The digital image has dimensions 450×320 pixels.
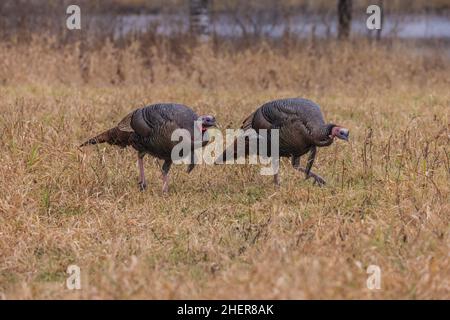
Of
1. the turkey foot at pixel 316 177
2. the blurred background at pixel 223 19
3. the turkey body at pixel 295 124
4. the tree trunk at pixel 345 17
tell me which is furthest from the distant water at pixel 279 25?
the turkey body at pixel 295 124

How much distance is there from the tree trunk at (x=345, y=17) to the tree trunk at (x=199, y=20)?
3065mm

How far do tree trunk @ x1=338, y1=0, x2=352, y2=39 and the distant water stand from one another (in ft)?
0.88

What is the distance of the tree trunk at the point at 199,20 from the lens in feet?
51.9

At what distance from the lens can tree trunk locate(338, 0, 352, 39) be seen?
17.5 metres

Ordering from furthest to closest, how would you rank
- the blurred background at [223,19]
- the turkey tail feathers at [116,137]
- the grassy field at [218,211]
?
1. the blurred background at [223,19]
2. the turkey tail feathers at [116,137]
3. the grassy field at [218,211]

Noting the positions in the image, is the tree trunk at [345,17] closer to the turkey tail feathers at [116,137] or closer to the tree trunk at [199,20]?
the tree trunk at [199,20]

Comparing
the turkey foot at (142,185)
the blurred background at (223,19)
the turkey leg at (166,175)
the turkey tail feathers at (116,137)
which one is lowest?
the turkey foot at (142,185)

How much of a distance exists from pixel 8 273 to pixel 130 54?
8862mm

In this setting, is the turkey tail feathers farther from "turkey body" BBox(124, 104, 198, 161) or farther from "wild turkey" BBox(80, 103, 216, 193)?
"turkey body" BBox(124, 104, 198, 161)

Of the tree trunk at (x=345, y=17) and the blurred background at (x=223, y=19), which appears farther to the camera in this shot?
the tree trunk at (x=345, y=17)

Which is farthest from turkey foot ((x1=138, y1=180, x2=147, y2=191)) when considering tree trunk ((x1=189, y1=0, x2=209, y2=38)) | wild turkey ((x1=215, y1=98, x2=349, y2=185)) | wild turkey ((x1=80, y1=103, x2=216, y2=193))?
tree trunk ((x1=189, y1=0, x2=209, y2=38))

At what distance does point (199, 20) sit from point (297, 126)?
359 inches

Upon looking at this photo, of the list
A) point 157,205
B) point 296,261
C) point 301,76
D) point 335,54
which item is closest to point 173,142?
point 157,205

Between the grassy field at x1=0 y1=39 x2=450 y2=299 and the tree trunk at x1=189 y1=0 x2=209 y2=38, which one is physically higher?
the tree trunk at x1=189 y1=0 x2=209 y2=38
